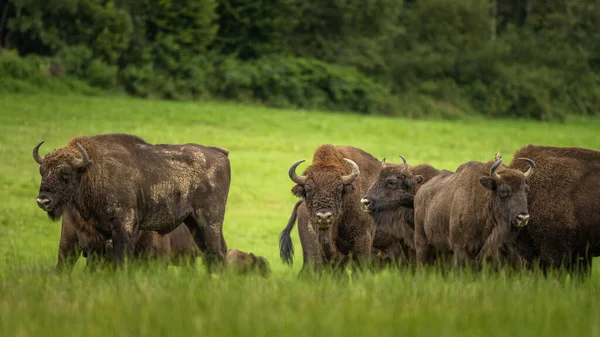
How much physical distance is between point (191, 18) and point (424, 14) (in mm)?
16878

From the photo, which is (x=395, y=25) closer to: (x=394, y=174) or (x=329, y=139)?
(x=329, y=139)

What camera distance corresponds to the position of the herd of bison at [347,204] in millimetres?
12977

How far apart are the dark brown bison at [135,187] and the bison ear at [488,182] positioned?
312 centimetres

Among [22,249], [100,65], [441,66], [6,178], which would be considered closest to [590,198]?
[22,249]

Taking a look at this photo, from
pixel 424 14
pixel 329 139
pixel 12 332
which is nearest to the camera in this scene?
pixel 12 332

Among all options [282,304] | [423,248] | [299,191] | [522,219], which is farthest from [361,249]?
[282,304]

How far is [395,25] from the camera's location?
193 ft

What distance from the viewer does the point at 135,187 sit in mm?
13977

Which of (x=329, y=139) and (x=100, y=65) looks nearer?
(x=329, y=139)

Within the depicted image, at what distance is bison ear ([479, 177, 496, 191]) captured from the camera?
12.9 meters

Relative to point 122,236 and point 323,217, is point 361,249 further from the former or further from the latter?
point 122,236

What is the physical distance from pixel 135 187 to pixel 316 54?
39421 millimetres

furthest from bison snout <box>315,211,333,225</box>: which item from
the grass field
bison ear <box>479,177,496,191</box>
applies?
bison ear <box>479,177,496,191</box>

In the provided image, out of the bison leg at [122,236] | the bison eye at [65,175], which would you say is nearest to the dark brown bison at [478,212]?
the bison leg at [122,236]
